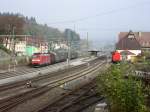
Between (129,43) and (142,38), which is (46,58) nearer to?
(129,43)

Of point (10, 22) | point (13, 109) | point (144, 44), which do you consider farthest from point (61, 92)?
point (144, 44)

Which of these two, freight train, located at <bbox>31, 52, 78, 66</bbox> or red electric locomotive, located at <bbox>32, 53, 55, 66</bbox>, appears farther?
freight train, located at <bbox>31, 52, 78, 66</bbox>

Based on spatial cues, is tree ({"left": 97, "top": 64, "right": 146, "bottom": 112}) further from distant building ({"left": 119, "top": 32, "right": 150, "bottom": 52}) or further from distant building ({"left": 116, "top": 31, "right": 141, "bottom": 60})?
distant building ({"left": 119, "top": 32, "right": 150, "bottom": 52})

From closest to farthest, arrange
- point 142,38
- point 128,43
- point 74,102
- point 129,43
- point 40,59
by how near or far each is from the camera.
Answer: point 74,102, point 40,59, point 129,43, point 128,43, point 142,38

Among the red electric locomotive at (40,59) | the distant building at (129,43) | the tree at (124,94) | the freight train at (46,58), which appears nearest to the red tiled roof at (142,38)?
the distant building at (129,43)

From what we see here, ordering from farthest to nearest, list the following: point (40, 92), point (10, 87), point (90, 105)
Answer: point (10, 87)
point (40, 92)
point (90, 105)

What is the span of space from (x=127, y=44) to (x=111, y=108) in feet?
299

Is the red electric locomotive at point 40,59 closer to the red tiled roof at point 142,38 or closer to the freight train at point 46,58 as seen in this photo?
the freight train at point 46,58

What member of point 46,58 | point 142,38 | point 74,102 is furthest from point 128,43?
point 74,102

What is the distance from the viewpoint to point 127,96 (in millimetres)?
13500

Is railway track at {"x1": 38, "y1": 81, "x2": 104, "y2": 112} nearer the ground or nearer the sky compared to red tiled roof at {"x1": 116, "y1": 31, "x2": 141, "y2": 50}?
nearer the ground

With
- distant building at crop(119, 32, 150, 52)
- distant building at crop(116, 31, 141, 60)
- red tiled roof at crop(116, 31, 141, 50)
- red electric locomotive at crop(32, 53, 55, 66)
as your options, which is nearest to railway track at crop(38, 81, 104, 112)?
red electric locomotive at crop(32, 53, 55, 66)

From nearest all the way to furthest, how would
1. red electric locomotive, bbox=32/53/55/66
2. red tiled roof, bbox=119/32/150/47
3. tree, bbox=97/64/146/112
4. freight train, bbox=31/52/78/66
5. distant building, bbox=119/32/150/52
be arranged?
tree, bbox=97/64/146/112 < red electric locomotive, bbox=32/53/55/66 < freight train, bbox=31/52/78/66 < distant building, bbox=119/32/150/52 < red tiled roof, bbox=119/32/150/47

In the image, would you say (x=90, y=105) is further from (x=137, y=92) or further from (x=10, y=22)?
(x=10, y=22)
